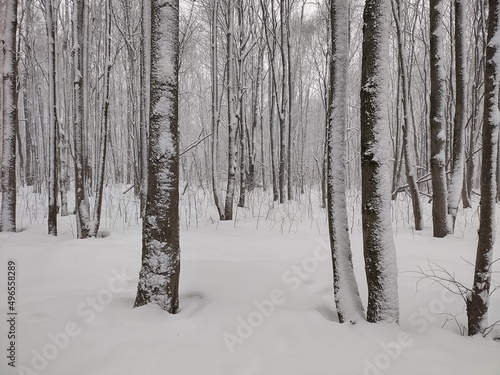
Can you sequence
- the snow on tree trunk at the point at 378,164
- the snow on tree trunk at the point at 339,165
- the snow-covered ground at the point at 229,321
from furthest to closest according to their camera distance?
1. the snow on tree trunk at the point at 339,165
2. the snow on tree trunk at the point at 378,164
3. the snow-covered ground at the point at 229,321

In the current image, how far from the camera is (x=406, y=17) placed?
772 cm

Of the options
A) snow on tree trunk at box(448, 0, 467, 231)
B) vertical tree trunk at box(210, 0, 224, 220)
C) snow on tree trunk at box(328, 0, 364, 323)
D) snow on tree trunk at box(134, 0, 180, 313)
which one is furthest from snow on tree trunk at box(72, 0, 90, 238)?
snow on tree trunk at box(448, 0, 467, 231)

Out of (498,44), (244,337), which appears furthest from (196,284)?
(498,44)

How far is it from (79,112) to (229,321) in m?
3.22

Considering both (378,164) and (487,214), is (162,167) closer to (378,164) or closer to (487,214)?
(378,164)

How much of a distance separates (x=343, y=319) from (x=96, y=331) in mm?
1305

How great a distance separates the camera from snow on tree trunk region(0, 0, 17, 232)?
434 centimetres

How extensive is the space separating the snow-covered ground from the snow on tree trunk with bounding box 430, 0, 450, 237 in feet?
2.60

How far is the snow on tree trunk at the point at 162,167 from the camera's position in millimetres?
1859

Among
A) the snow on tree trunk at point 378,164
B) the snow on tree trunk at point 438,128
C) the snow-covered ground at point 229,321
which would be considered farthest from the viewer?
the snow on tree trunk at point 438,128

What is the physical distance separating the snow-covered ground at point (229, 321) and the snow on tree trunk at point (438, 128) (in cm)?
79

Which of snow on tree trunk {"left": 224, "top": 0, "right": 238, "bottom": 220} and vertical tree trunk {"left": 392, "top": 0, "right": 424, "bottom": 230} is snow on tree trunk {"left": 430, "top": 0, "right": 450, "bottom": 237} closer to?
vertical tree trunk {"left": 392, "top": 0, "right": 424, "bottom": 230}

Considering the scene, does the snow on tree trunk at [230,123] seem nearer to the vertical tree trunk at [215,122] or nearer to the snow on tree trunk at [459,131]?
the vertical tree trunk at [215,122]

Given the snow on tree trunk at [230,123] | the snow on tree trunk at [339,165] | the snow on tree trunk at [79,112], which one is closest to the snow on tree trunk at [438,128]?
the snow on tree trunk at [339,165]
